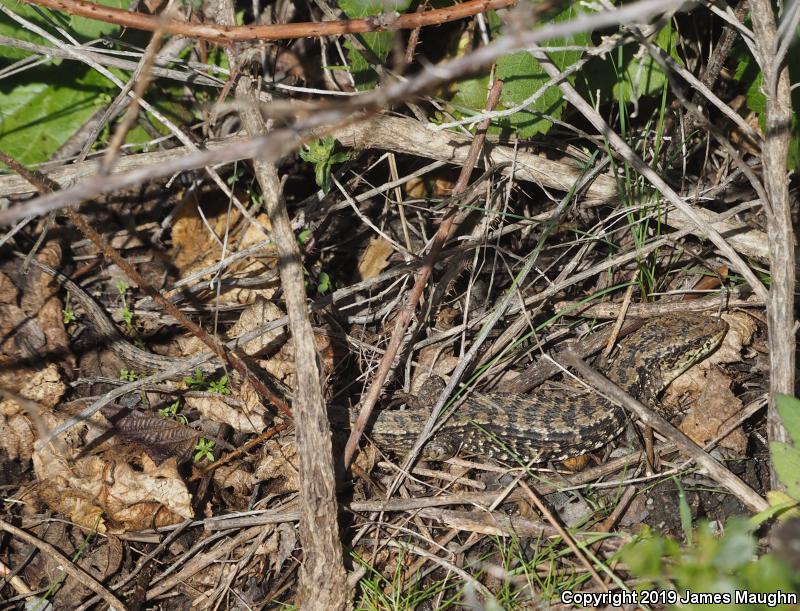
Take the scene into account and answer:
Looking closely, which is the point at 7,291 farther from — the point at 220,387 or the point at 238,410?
the point at 238,410

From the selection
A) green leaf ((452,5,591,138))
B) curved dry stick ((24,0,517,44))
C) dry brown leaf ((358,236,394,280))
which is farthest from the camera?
dry brown leaf ((358,236,394,280))

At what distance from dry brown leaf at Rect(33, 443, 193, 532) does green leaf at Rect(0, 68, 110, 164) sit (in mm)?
1952

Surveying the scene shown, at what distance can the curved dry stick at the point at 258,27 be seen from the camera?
9.25 ft

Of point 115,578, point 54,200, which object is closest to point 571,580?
point 115,578

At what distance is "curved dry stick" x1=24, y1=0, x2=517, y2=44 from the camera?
9.25ft

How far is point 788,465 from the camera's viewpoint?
2652 millimetres

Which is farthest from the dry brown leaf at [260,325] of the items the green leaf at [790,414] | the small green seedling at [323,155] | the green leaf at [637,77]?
the green leaf at [790,414]

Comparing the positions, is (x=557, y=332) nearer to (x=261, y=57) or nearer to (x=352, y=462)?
(x=352, y=462)

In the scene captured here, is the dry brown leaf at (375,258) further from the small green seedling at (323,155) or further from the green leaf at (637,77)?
the green leaf at (637,77)

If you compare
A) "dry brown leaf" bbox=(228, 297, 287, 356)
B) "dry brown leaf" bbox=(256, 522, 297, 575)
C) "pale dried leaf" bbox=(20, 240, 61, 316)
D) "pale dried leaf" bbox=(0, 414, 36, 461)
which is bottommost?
"dry brown leaf" bbox=(256, 522, 297, 575)

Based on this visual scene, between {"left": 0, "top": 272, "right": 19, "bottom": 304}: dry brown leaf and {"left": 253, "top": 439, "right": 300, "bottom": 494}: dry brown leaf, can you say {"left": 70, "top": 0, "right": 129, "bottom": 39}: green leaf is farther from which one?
{"left": 253, "top": 439, "right": 300, "bottom": 494}: dry brown leaf

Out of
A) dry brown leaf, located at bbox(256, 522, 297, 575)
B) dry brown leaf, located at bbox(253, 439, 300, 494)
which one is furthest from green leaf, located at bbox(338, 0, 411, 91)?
dry brown leaf, located at bbox(256, 522, 297, 575)

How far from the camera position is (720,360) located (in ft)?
13.0

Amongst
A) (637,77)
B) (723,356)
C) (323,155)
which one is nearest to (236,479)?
(323,155)
